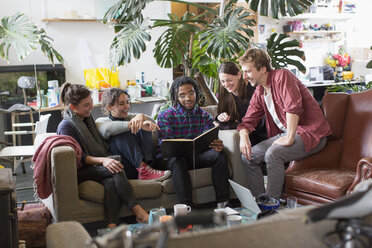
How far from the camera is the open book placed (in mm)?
3057

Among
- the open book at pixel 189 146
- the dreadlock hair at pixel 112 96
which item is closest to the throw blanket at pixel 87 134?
the dreadlock hair at pixel 112 96

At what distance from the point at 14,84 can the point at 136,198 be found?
3.75 meters

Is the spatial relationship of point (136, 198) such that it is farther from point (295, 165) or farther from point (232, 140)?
point (295, 165)

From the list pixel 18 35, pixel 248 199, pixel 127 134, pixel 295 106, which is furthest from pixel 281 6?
pixel 18 35

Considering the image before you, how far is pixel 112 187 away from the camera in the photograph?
9.47 ft

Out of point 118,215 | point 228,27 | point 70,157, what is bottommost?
point 118,215

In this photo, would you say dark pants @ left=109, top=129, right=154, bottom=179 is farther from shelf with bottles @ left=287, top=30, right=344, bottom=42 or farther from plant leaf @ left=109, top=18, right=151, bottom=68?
shelf with bottles @ left=287, top=30, right=344, bottom=42

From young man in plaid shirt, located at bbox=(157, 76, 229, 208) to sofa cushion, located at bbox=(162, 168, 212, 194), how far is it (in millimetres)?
39

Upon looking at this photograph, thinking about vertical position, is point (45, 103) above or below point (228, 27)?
below

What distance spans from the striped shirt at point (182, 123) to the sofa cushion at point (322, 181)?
0.78 m

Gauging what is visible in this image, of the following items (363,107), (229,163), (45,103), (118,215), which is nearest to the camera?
(118,215)

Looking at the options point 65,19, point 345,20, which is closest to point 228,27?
point 65,19

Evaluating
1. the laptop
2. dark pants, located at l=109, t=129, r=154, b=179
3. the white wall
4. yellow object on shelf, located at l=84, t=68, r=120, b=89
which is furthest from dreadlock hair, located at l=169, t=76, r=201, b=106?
the white wall

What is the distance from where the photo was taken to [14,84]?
5.97 m
